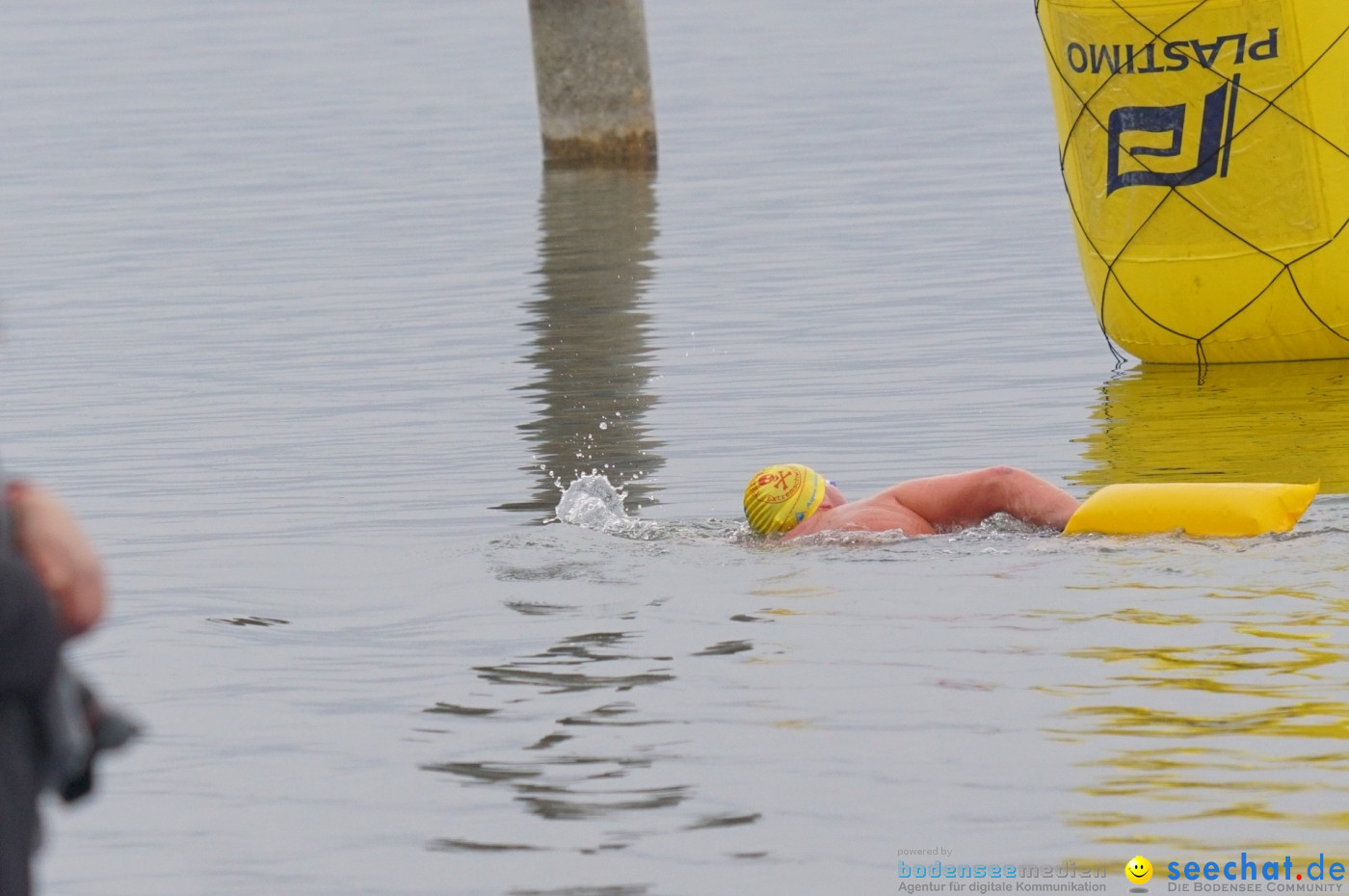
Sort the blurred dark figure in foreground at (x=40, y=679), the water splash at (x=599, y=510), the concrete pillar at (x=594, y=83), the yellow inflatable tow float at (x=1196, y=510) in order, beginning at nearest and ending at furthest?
1. the blurred dark figure in foreground at (x=40, y=679)
2. the yellow inflatable tow float at (x=1196, y=510)
3. the water splash at (x=599, y=510)
4. the concrete pillar at (x=594, y=83)

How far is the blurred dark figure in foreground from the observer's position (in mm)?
3918

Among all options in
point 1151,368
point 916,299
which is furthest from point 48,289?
point 1151,368

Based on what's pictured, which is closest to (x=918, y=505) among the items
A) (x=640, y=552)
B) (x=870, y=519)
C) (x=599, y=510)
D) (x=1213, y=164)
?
(x=870, y=519)

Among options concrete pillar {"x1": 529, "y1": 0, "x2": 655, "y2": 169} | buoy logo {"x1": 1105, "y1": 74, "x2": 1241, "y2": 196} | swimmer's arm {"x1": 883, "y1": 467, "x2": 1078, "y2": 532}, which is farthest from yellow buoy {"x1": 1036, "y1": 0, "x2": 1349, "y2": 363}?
concrete pillar {"x1": 529, "y1": 0, "x2": 655, "y2": 169}

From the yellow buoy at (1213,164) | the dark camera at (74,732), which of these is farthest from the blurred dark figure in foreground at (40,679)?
the yellow buoy at (1213,164)

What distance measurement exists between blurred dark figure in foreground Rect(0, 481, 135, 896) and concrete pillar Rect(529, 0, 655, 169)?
2195 cm

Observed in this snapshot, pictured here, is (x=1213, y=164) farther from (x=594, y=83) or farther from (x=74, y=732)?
(x=594, y=83)

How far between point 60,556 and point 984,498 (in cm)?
622

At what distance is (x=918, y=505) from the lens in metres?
9.84

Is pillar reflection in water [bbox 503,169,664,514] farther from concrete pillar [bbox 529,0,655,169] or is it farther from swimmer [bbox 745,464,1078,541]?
swimmer [bbox 745,464,1078,541]

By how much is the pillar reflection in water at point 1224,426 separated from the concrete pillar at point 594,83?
12.4m

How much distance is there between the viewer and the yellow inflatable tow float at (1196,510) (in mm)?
9070

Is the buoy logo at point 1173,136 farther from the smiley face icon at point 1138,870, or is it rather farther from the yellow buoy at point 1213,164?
the smiley face icon at point 1138,870

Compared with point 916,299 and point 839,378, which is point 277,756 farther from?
point 916,299
